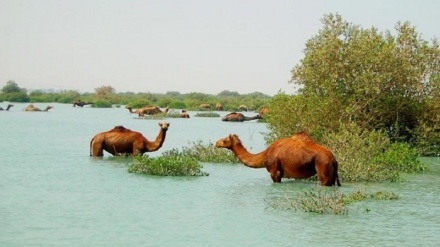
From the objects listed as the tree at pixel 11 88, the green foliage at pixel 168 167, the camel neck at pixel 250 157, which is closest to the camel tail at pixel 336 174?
the camel neck at pixel 250 157

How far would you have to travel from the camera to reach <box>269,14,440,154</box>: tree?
1159 inches

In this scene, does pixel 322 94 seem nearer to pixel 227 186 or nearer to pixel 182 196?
pixel 227 186

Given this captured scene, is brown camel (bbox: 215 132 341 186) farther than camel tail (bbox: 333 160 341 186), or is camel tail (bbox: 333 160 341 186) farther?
camel tail (bbox: 333 160 341 186)

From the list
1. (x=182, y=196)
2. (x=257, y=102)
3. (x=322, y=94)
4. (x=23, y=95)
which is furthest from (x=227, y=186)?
(x=23, y=95)

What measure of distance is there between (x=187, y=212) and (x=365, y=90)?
14.4 meters

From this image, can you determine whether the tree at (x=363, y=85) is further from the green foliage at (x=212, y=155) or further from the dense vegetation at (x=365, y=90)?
the green foliage at (x=212, y=155)

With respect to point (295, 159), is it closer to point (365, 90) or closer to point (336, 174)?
point (336, 174)

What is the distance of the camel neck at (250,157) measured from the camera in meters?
21.0

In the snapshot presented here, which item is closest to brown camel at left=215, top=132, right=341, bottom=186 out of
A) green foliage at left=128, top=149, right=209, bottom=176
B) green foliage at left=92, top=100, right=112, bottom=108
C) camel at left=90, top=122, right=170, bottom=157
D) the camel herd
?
the camel herd

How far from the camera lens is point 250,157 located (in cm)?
2125

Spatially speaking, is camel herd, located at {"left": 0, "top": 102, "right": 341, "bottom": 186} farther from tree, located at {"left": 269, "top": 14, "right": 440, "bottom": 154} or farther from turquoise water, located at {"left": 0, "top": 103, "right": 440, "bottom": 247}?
tree, located at {"left": 269, "top": 14, "right": 440, "bottom": 154}

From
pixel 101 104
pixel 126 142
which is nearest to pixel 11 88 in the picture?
pixel 101 104

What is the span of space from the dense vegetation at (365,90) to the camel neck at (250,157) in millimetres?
6743

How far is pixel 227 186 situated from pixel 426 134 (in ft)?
43.7
